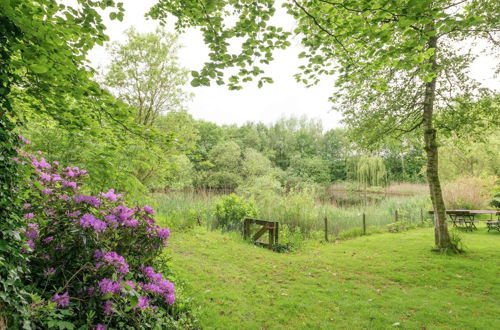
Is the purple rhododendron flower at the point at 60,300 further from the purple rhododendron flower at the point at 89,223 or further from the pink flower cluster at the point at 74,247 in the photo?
the purple rhododendron flower at the point at 89,223

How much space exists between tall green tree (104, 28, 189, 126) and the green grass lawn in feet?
26.1

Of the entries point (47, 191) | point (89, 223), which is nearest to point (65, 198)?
point (47, 191)

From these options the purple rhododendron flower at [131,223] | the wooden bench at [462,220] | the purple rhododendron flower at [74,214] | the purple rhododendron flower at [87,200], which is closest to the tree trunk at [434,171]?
the wooden bench at [462,220]

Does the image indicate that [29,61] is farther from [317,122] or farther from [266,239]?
[317,122]

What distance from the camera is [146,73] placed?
13.2 metres

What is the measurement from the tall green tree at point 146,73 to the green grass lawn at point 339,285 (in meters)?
7.97

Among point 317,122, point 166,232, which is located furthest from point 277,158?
point 166,232

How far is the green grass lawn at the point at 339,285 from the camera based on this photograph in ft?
12.6

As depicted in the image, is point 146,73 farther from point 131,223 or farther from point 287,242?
point 131,223

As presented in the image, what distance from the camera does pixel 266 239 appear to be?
8.96 meters

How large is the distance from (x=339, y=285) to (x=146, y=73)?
40.7 feet

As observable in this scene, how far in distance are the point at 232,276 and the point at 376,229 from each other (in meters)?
7.75

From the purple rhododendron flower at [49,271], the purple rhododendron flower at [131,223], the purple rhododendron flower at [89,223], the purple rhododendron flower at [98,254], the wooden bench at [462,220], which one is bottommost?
the wooden bench at [462,220]

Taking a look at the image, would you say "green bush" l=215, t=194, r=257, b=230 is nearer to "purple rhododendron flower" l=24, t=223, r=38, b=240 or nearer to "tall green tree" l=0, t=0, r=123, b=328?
"purple rhododendron flower" l=24, t=223, r=38, b=240
